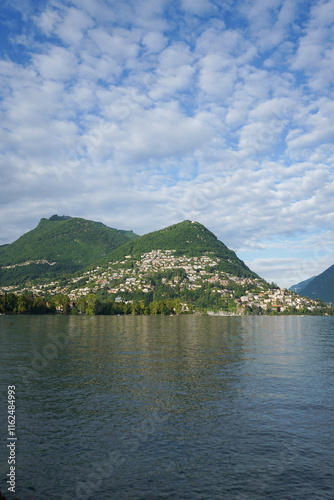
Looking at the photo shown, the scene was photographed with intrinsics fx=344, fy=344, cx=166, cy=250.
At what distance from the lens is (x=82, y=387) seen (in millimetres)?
27203

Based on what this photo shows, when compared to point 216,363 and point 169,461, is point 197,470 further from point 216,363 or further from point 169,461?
point 216,363

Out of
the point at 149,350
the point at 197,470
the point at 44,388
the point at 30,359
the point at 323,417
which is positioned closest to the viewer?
the point at 197,470

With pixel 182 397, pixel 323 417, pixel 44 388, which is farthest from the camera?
pixel 44 388

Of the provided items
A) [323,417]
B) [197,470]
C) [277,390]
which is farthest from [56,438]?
[277,390]

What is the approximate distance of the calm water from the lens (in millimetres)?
13227

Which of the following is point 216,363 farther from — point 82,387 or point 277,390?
point 82,387

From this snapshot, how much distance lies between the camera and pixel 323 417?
2106 centimetres

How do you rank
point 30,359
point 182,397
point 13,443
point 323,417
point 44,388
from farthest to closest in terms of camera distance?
point 30,359 < point 44,388 < point 182,397 < point 323,417 < point 13,443

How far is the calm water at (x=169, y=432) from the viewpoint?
13227 millimetres

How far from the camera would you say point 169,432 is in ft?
60.4

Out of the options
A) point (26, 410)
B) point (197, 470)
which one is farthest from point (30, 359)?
point (197, 470)

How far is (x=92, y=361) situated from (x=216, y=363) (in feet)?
46.6

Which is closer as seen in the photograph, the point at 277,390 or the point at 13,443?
the point at 13,443

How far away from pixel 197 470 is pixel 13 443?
29.4 ft
